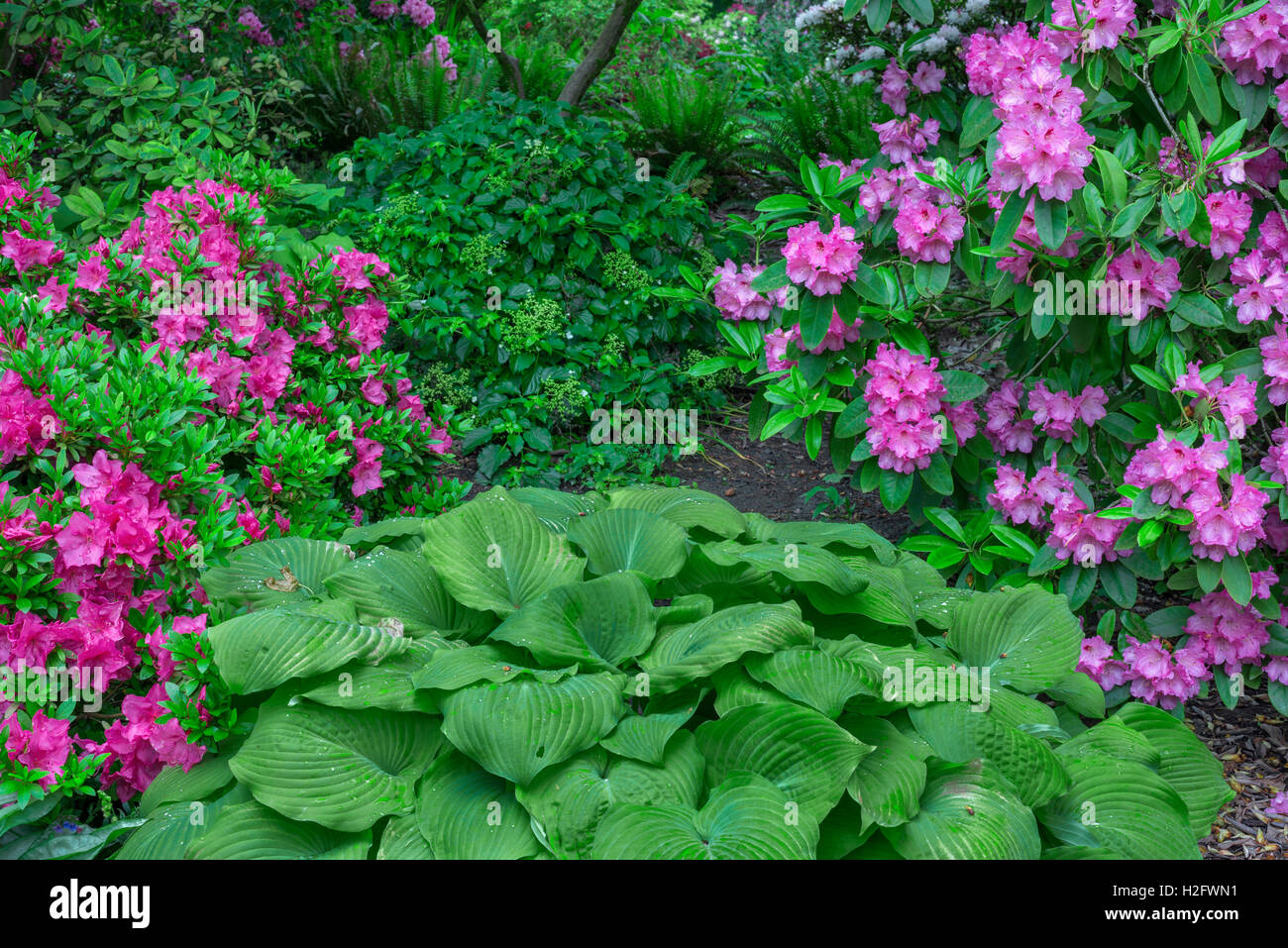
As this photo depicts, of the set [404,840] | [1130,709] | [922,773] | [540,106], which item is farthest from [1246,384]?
[540,106]

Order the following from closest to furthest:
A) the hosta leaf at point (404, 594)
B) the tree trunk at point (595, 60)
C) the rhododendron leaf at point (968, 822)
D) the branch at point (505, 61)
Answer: the rhododendron leaf at point (968, 822) → the hosta leaf at point (404, 594) → the tree trunk at point (595, 60) → the branch at point (505, 61)

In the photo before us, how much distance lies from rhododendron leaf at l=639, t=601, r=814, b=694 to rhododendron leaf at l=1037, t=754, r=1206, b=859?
56 cm

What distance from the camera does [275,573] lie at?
2385 mm

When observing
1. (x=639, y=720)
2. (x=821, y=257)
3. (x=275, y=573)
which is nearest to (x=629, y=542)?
(x=639, y=720)

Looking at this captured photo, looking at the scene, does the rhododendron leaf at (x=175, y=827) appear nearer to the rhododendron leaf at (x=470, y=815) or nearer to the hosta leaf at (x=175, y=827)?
the hosta leaf at (x=175, y=827)

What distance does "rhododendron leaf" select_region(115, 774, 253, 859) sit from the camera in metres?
1.95

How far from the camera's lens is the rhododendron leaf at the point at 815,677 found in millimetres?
1962

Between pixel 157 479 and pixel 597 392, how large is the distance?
8.71 feet

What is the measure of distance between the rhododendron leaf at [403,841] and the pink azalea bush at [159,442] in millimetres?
435

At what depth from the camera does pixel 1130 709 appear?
2418 mm

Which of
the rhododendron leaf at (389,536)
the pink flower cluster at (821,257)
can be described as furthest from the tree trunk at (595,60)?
the rhododendron leaf at (389,536)

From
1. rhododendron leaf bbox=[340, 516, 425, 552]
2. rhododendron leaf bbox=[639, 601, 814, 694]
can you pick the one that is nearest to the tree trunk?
rhododendron leaf bbox=[340, 516, 425, 552]

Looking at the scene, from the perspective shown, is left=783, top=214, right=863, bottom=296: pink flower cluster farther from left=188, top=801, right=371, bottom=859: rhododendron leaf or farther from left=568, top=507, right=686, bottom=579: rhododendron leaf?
left=188, top=801, right=371, bottom=859: rhododendron leaf

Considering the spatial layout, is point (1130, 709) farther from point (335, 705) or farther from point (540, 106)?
point (540, 106)
